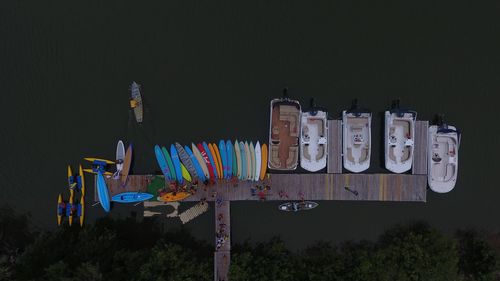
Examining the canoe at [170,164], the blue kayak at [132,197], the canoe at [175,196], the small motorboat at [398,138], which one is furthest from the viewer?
the blue kayak at [132,197]

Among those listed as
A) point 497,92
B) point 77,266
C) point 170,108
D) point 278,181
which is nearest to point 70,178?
point 77,266

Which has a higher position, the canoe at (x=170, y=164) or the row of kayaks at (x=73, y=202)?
the canoe at (x=170, y=164)

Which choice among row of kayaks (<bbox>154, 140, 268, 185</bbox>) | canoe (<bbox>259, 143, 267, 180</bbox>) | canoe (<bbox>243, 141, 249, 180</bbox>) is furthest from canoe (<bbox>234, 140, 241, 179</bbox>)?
canoe (<bbox>259, 143, 267, 180</bbox>)

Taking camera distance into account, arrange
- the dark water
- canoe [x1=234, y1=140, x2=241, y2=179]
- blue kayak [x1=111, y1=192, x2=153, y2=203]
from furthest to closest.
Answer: the dark water → blue kayak [x1=111, y1=192, x2=153, y2=203] → canoe [x1=234, y1=140, x2=241, y2=179]

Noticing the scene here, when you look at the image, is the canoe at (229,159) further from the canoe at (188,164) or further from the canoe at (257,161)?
the canoe at (188,164)

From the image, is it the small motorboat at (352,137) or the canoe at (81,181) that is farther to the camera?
the canoe at (81,181)

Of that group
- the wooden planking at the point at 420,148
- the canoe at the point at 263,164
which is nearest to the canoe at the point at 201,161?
the canoe at the point at 263,164

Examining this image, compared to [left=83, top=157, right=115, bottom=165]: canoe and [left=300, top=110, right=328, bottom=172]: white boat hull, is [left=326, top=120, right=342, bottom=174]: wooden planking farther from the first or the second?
[left=83, top=157, right=115, bottom=165]: canoe
